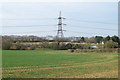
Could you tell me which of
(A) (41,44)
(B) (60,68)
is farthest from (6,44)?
(B) (60,68)

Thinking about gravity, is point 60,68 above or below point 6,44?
below

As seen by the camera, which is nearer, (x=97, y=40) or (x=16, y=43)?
(x=16, y=43)

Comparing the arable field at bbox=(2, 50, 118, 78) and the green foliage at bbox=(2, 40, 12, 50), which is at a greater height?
the green foliage at bbox=(2, 40, 12, 50)

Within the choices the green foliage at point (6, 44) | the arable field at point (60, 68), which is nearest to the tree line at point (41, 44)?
the green foliage at point (6, 44)

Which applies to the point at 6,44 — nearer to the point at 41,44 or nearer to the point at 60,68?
the point at 41,44

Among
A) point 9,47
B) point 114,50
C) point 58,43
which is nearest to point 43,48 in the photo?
point 58,43

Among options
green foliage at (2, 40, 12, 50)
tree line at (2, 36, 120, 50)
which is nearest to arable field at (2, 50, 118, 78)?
green foliage at (2, 40, 12, 50)

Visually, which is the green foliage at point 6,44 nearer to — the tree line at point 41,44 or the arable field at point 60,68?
the tree line at point 41,44

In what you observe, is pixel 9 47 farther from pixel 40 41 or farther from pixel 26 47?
pixel 40 41

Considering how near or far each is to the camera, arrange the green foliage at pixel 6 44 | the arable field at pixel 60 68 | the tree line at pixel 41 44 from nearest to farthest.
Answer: the arable field at pixel 60 68 → the green foliage at pixel 6 44 → the tree line at pixel 41 44

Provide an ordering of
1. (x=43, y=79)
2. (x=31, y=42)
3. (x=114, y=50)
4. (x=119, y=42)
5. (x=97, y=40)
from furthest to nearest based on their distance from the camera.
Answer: (x=97, y=40), (x=119, y=42), (x=31, y=42), (x=114, y=50), (x=43, y=79)

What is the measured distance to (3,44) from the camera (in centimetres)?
5400

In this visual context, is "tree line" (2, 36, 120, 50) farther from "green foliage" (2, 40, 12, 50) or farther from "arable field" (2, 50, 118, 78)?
"arable field" (2, 50, 118, 78)

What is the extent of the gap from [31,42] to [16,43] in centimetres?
464
